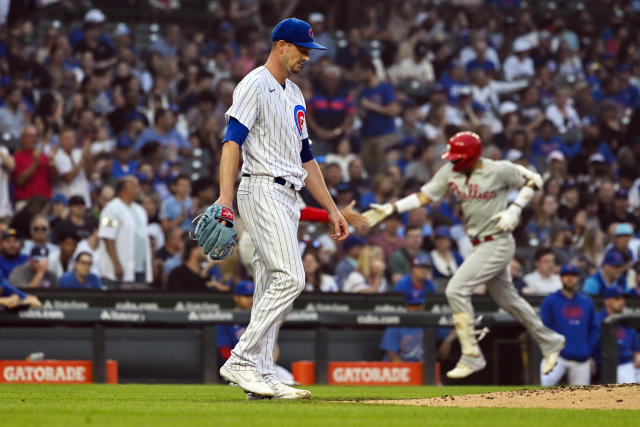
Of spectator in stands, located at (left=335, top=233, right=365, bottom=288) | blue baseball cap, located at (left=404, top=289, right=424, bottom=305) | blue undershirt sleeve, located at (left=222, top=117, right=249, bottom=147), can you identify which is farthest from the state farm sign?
blue undershirt sleeve, located at (left=222, top=117, right=249, bottom=147)

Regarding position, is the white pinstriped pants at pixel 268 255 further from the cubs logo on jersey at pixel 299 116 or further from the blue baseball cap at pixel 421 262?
the blue baseball cap at pixel 421 262

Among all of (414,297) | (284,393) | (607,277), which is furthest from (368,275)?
(284,393)

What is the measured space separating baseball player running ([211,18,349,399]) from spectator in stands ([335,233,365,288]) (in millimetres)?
6614

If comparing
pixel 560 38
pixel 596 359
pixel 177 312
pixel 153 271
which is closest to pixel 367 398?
pixel 177 312

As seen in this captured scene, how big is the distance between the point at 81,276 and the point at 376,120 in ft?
22.7

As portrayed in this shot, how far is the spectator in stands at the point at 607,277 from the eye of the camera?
→ 13102mm

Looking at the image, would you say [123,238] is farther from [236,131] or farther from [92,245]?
[236,131]

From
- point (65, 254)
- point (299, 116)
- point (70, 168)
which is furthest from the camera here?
point (70, 168)

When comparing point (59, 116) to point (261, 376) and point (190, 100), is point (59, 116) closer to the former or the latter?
point (190, 100)

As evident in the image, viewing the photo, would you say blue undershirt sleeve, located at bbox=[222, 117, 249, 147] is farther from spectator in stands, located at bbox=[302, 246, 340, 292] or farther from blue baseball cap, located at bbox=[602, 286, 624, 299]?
blue baseball cap, located at bbox=[602, 286, 624, 299]

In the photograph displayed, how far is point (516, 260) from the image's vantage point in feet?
46.2

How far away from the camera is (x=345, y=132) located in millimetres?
16938

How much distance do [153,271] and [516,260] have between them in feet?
15.1

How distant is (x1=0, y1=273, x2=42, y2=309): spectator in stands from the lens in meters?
Result: 10.2
